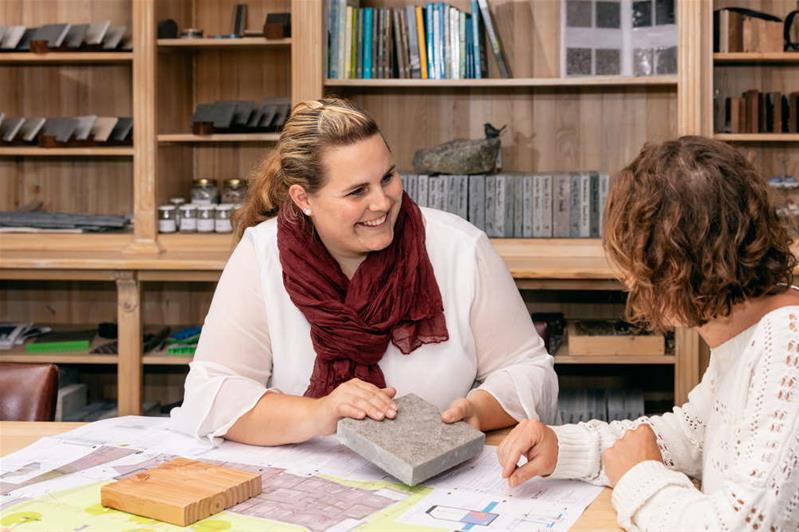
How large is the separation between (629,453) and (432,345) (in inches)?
26.4

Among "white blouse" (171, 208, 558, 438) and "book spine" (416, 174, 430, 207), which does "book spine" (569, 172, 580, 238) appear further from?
"white blouse" (171, 208, 558, 438)

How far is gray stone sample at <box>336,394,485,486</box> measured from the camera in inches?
56.7

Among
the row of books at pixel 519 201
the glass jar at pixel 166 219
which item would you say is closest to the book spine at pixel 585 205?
the row of books at pixel 519 201

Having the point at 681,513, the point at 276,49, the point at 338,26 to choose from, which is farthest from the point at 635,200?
the point at 276,49

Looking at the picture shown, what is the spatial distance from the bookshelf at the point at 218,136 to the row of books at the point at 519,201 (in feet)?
0.18

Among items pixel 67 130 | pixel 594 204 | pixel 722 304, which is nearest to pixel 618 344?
pixel 594 204

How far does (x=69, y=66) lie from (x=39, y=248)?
0.74 m

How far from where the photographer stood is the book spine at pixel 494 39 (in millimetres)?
3543

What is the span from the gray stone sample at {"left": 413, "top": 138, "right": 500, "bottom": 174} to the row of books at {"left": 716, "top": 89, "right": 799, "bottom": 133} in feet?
2.68

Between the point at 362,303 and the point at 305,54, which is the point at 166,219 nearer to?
the point at 305,54

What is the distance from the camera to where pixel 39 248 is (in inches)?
151

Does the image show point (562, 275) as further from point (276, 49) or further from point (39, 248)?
point (39, 248)

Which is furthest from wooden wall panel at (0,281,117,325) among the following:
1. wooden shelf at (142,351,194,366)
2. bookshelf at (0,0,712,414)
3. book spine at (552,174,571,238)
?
book spine at (552,174,571,238)

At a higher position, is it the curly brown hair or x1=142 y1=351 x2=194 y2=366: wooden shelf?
the curly brown hair
